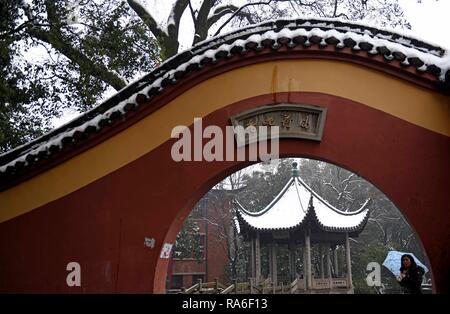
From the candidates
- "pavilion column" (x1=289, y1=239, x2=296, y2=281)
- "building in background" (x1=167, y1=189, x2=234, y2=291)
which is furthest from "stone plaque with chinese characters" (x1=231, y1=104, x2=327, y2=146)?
"building in background" (x1=167, y1=189, x2=234, y2=291)

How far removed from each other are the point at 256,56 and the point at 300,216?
9869 millimetres

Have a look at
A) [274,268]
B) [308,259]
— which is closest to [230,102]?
[308,259]

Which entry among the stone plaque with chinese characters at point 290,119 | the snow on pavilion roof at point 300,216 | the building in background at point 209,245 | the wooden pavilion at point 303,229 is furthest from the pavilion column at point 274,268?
the stone plaque with chinese characters at point 290,119

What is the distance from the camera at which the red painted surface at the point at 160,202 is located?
14.4ft

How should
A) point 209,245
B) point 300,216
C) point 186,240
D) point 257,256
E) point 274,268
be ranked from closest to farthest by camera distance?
1. point 300,216
2. point 257,256
3. point 274,268
4. point 186,240
5. point 209,245

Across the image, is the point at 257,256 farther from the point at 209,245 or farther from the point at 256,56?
the point at 256,56

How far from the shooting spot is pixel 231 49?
4.80 metres

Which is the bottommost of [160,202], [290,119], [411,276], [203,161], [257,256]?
[411,276]

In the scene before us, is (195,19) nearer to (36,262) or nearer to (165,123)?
(165,123)

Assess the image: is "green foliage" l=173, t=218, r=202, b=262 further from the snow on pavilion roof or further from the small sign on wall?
the small sign on wall

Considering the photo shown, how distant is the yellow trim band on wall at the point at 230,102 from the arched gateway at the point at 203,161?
0.01 m

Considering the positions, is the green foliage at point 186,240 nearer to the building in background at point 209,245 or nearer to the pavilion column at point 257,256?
the building in background at point 209,245

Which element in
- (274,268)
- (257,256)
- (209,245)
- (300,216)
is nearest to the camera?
(300,216)

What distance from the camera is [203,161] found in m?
4.92
